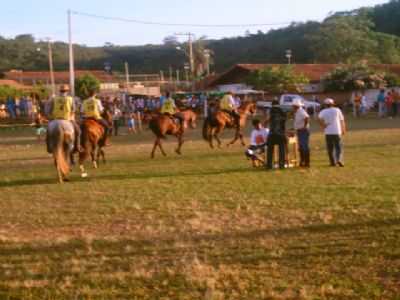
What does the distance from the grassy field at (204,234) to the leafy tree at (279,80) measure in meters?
38.7

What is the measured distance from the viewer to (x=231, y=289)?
5.66 meters

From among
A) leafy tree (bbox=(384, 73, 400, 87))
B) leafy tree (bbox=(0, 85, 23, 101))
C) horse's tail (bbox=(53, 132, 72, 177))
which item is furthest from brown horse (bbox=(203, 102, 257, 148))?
leafy tree (bbox=(0, 85, 23, 101))

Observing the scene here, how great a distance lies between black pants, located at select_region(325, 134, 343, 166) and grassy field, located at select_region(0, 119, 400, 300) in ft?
1.56

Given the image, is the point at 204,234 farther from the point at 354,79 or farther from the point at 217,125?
the point at 354,79

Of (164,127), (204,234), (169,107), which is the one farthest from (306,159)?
(204,234)

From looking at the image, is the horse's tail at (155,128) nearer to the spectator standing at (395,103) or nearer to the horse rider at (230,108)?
the horse rider at (230,108)

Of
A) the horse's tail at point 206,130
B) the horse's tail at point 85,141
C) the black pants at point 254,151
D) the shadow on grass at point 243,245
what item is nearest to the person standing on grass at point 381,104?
the horse's tail at point 206,130

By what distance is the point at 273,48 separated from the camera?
11050 cm

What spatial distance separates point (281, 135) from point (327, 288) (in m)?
8.83

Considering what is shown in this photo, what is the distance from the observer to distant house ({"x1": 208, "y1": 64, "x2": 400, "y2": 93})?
5791 cm

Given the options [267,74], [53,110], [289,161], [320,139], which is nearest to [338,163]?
[289,161]

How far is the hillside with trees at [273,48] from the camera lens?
261 ft

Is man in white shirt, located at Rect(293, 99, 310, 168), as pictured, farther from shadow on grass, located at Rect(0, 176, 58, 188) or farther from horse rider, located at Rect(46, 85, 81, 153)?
shadow on grass, located at Rect(0, 176, 58, 188)

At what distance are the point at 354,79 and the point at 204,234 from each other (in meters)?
42.8
